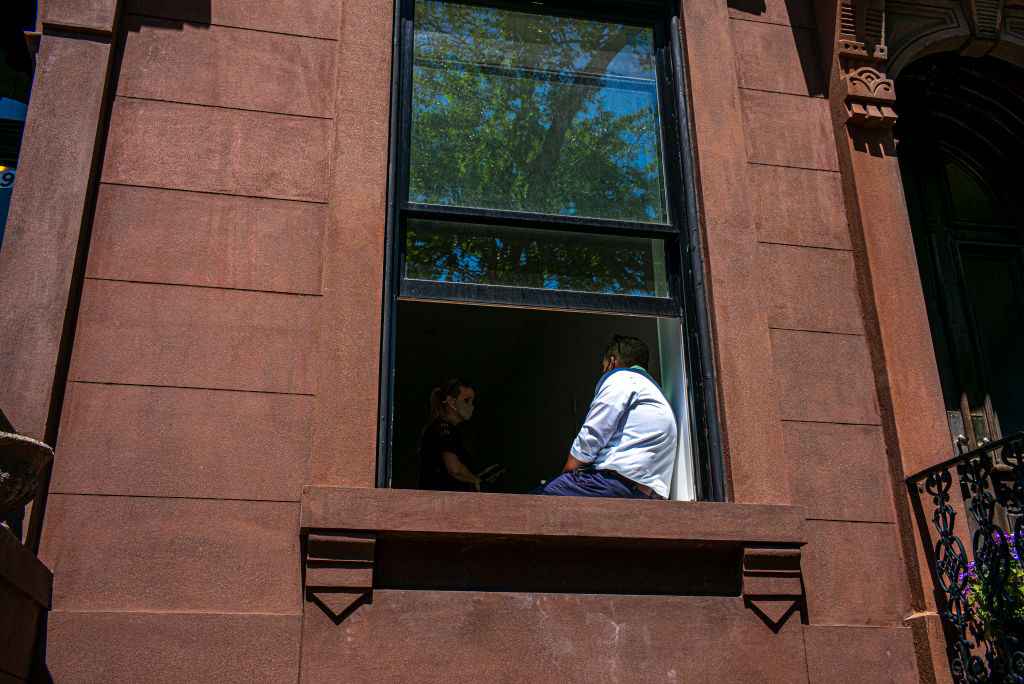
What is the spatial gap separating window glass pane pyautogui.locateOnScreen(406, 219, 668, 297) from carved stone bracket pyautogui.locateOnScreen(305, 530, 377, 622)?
1829 millimetres

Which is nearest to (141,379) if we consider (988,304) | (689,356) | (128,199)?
Result: (128,199)

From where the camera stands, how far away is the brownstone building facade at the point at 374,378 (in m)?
5.44

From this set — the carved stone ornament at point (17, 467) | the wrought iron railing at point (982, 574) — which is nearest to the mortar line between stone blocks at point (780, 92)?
the wrought iron railing at point (982, 574)

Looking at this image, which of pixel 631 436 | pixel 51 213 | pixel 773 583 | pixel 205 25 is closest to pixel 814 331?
pixel 631 436

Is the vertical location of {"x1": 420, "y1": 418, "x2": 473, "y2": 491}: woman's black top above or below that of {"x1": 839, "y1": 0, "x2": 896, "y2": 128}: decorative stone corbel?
below

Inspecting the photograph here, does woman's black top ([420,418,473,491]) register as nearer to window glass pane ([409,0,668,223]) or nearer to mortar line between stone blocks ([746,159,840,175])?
window glass pane ([409,0,668,223])

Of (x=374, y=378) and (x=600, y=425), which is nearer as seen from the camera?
(x=374, y=378)

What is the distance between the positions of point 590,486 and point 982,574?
222 centimetres

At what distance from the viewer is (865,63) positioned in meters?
7.46

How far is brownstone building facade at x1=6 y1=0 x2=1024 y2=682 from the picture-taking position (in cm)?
544

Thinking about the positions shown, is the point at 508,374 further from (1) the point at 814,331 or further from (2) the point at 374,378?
(2) the point at 374,378

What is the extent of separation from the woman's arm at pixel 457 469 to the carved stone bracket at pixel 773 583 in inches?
90.5

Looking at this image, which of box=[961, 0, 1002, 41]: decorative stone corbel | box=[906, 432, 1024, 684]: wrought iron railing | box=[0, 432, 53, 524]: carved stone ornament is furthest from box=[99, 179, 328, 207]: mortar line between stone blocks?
box=[961, 0, 1002, 41]: decorative stone corbel

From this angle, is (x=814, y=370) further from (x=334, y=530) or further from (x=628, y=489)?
(x=334, y=530)
